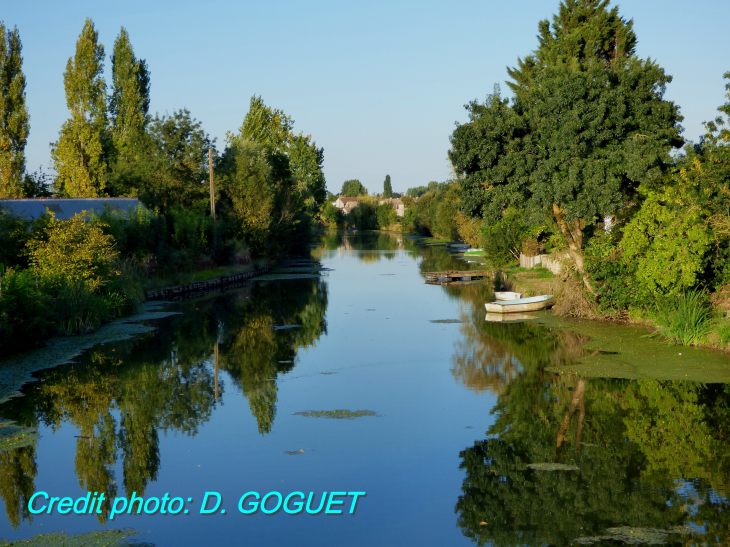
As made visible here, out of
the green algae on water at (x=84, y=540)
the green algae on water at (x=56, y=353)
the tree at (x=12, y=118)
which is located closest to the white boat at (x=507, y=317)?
the green algae on water at (x=56, y=353)

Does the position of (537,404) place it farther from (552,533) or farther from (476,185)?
(476,185)

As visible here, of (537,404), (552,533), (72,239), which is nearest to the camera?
(552,533)

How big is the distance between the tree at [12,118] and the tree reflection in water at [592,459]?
128 ft

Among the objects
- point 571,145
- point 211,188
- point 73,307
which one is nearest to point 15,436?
point 73,307

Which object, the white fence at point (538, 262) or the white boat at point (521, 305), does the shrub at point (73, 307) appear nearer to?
the white boat at point (521, 305)

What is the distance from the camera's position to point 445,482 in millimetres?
9000

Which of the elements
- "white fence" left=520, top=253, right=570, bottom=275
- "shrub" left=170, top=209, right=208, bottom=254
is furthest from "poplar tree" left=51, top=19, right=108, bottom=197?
"white fence" left=520, top=253, right=570, bottom=275

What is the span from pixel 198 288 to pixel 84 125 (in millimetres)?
21466

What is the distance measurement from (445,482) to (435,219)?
82.5 meters

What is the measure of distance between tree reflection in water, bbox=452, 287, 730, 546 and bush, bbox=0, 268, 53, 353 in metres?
10.7

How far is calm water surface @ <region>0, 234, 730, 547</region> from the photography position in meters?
7.76

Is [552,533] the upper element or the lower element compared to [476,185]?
lower

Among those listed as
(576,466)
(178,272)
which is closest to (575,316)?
(576,466)

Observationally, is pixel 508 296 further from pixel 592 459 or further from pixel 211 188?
pixel 211 188
